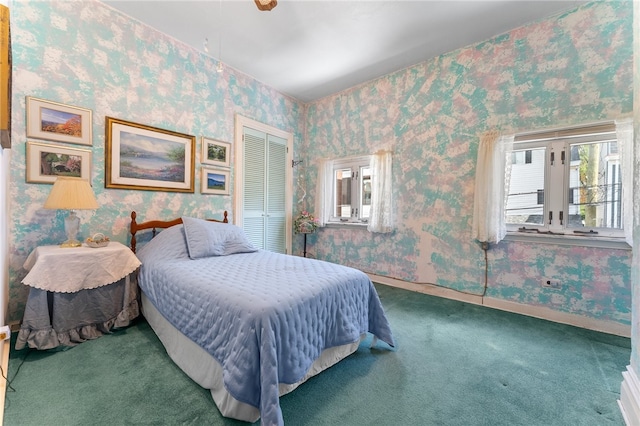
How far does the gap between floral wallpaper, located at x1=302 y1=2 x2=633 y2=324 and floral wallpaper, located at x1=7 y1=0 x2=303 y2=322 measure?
203 cm

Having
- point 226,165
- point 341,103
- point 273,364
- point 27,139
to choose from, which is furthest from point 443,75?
point 27,139

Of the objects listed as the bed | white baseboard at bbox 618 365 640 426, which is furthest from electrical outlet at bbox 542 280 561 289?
the bed

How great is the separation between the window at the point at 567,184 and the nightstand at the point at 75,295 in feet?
12.6

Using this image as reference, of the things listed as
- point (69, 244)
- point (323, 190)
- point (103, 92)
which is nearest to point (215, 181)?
point (103, 92)

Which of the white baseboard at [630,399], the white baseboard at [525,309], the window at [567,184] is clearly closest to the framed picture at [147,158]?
the white baseboard at [525,309]

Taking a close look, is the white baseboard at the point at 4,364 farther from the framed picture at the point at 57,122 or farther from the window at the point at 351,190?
the window at the point at 351,190

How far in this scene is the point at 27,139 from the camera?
6.94ft

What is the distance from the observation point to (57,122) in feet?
7.32

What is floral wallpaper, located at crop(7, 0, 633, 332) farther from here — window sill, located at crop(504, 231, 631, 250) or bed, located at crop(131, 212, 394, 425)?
bed, located at crop(131, 212, 394, 425)

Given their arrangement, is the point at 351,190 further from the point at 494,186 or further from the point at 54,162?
the point at 54,162

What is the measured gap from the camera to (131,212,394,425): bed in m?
1.23

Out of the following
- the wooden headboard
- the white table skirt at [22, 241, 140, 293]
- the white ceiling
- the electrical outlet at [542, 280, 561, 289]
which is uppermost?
the white ceiling

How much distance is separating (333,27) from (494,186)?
2384mm

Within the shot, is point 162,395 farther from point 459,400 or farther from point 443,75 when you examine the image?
point 443,75
